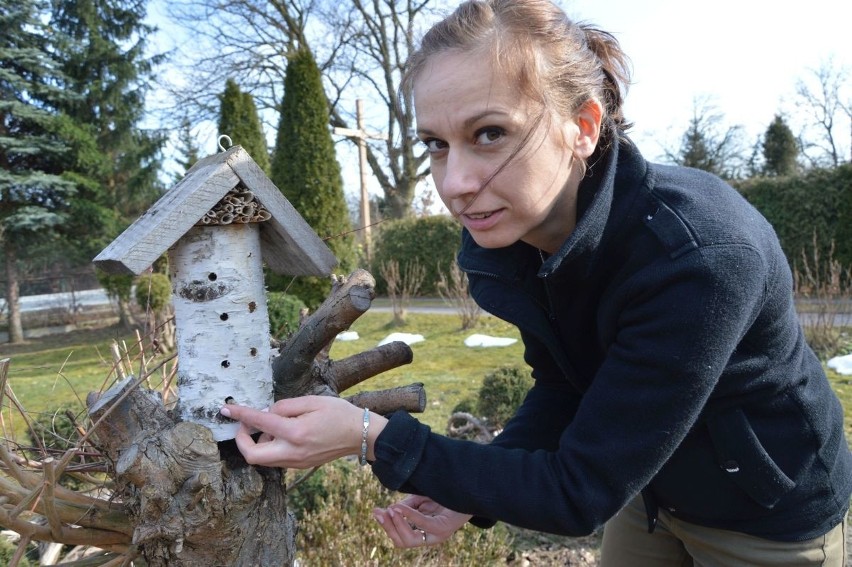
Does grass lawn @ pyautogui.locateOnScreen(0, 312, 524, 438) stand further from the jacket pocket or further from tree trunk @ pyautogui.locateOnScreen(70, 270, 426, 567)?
the jacket pocket

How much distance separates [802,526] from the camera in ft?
4.32

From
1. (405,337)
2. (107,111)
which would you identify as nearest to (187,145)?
(107,111)

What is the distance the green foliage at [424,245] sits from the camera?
48.7 feet

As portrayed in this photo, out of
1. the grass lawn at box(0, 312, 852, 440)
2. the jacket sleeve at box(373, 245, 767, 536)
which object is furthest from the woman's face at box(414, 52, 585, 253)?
the grass lawn at box(0, 312, 852, 440)

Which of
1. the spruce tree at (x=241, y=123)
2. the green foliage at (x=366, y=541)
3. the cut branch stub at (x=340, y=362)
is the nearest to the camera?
the cut branch stub at (x=340, y=362)

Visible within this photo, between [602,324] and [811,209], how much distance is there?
1170 cm

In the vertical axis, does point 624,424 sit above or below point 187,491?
above

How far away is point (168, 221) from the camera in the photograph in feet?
4.17

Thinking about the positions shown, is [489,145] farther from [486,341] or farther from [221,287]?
[486,341]

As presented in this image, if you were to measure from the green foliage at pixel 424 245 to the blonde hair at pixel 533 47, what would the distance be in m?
13.3

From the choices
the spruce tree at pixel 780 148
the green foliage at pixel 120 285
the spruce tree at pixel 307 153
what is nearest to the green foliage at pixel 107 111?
the green foliage at pixel 120 285

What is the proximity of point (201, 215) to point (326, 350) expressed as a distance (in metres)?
0.57

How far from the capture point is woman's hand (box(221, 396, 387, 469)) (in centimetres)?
114

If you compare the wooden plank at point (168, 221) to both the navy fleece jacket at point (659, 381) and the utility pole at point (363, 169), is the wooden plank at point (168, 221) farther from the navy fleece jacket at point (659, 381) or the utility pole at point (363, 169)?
the utility pole at point (363, 169)
